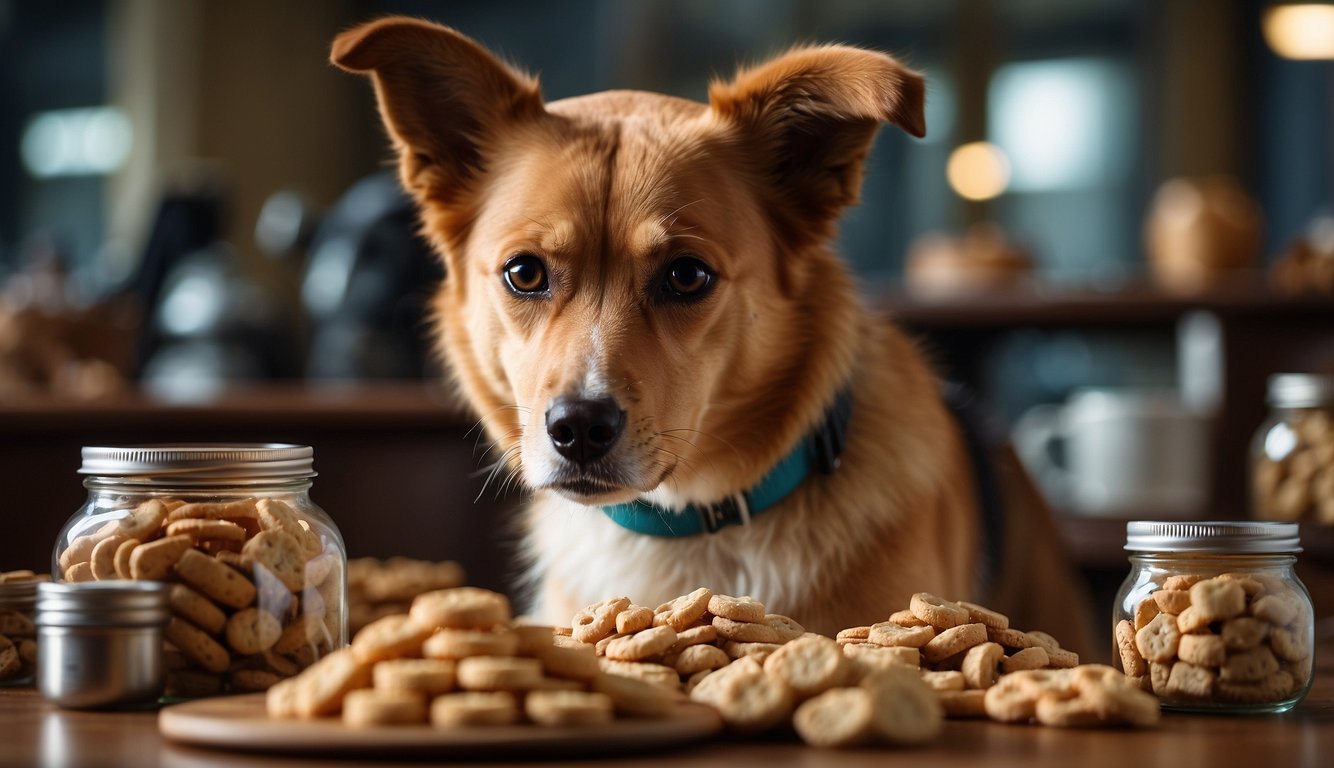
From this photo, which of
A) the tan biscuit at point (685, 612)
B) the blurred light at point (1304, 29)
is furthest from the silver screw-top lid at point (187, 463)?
the blurred light at point (1304, 29)

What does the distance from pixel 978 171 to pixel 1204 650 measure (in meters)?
6.47

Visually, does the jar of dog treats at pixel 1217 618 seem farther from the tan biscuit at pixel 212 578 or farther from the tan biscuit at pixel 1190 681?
the tan biscuit at pixel 212 578

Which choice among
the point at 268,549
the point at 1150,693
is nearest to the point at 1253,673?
the point at 1150,693

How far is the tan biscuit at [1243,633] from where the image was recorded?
0.95 metres

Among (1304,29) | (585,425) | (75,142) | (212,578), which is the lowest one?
(212,578)

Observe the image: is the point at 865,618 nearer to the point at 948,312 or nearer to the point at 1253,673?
the point at 1253,673

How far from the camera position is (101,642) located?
90 centimetres

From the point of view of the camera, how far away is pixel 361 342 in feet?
11.9

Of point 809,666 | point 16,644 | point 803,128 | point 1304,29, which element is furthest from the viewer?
point 1304,29

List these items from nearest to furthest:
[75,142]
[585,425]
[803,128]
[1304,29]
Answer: [585,425], [803,128], [1304,29], [75,142]

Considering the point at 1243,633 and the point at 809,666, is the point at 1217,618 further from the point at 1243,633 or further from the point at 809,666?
the point at 809,666

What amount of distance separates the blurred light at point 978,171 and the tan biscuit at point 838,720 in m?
6.60

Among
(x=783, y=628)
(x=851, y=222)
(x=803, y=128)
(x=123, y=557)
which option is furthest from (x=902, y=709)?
(x=851, y=222)

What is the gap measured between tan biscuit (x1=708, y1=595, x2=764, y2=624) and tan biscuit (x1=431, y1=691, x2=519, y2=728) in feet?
0.78
